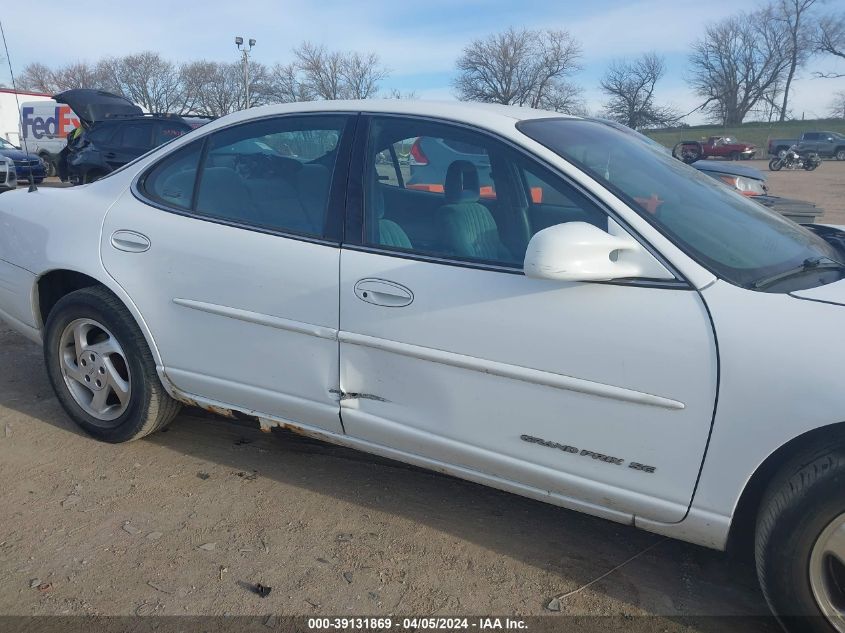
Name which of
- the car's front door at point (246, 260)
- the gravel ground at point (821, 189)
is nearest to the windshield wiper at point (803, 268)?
the car's front door at point (246, 260)

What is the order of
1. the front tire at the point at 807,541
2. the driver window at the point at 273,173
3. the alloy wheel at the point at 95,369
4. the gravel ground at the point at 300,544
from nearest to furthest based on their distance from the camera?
the front tire at the point at 807,541 → the gravel ground at the point at 300,544 → the driver window at the point at 273,173 → the alloy wheel at the point at 95,369

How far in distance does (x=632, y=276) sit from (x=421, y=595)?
1299 millimetres

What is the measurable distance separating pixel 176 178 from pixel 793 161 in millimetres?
36252

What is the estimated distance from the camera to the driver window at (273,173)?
113 inches

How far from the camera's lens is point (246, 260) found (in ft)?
9.37

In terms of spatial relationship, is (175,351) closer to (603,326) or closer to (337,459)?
(337,459)

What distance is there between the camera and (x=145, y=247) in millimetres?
3115

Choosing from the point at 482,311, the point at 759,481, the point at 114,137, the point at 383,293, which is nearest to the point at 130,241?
the point at 383,293

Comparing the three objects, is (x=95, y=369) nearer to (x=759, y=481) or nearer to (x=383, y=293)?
(x=383, y=293)

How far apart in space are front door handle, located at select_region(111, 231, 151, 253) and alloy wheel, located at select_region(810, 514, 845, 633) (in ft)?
9.10

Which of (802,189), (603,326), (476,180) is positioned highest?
(476,180)

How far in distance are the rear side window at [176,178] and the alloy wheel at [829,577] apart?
2696 millimetres

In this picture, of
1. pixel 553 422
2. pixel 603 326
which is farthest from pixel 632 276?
pixel 553 422

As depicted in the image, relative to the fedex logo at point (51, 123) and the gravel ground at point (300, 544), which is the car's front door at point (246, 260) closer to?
the gravel ground at point (300, 544)
